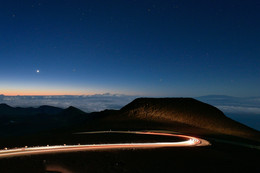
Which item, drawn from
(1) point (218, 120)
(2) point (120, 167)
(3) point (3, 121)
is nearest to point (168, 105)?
(1) point (218, 120)

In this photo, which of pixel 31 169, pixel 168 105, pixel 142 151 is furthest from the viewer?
pixel 168 105

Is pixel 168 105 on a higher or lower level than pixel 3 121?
higher

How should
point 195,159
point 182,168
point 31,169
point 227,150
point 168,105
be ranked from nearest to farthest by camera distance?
point 31,169, point 182,168, point 195,159, point 227,150, point 168,105

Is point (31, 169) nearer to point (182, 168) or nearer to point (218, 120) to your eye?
point (182, 168)

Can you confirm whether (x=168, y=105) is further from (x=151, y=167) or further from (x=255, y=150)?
(x=151, y=167)

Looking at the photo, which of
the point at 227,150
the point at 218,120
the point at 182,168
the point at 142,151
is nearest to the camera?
the point at 182,168

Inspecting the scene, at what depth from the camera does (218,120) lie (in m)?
74.8

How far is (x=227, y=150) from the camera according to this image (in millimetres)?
28922

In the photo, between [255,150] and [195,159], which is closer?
[195,159]

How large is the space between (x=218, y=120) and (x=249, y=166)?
5675cm

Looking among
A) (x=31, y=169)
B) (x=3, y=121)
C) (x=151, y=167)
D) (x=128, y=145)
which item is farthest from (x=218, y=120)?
(x=3, y=121)

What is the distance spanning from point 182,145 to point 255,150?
1034cm

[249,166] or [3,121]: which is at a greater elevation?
[249,166]

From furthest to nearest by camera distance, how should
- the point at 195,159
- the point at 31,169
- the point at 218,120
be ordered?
the point at 218,120 → the point at 195,159 → the point at 31,169
